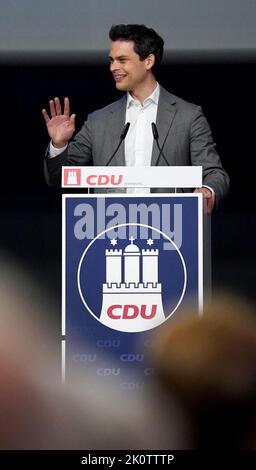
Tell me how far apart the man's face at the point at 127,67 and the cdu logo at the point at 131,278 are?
751 mm

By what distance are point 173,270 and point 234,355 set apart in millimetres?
547

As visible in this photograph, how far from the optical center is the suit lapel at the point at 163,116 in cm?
862

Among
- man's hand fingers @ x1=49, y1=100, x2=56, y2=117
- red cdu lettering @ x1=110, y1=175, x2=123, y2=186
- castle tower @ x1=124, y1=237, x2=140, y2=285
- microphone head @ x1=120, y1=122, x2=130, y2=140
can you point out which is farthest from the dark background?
castle tower @ x1=124, y1=237, x2=140, y2=285

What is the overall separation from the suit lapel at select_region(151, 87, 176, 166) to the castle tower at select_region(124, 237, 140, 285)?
1.48 feet

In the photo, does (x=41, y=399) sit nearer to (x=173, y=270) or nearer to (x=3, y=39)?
(x=173, y=270)

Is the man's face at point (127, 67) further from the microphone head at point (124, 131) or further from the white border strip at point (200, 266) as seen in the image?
the white border strip at point (200, 266)

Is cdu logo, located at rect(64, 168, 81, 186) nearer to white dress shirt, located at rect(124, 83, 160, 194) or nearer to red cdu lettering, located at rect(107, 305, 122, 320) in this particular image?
white dress shirt, located at rect(124, 83, 160, 194)

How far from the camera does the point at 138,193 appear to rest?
8.48m

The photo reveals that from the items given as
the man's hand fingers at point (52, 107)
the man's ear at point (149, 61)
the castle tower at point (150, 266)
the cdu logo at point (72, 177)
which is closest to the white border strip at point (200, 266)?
the castle tower at point (150, 266)

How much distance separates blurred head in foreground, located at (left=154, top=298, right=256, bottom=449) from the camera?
851 centimetres

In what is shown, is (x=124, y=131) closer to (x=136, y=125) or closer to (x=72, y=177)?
(x=136, y=125)

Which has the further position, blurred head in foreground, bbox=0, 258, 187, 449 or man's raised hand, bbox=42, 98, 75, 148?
man's raised hand, bbox=42, 98, 75, 148

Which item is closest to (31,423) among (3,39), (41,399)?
(41,399)

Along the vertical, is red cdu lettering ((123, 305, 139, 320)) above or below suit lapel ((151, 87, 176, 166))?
below
